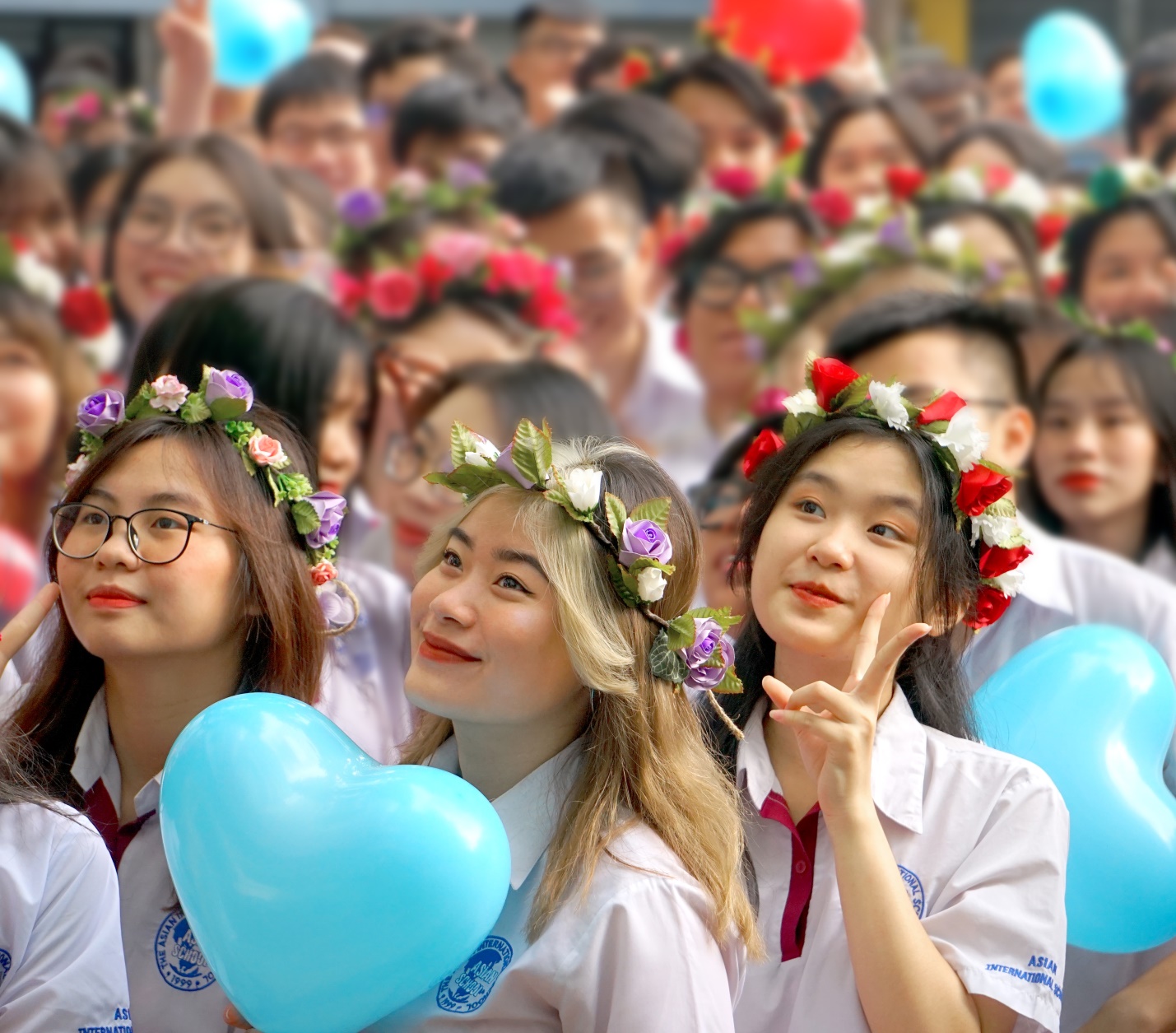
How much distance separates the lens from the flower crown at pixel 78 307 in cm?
520

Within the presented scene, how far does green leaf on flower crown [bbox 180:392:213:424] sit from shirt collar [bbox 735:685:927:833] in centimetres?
93

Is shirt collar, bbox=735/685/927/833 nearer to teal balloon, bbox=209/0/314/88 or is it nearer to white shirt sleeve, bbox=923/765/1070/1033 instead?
white shirt sleeve, bbox=923/765/1070/1033

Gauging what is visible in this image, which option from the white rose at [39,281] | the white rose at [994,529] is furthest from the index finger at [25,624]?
the white rose at [39,281]

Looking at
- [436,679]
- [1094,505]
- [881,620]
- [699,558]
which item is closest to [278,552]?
[436,679]

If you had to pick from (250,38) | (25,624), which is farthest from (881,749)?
(250,38)

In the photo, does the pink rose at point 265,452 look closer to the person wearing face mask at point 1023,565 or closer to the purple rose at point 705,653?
the purple rose at point 705,653

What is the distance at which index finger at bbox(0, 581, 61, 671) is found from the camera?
2227mm

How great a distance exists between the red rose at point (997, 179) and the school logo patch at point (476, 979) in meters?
5.08

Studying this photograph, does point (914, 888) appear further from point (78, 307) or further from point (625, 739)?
point (78, 307)

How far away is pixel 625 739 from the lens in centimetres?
217

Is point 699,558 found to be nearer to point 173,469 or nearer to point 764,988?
point 764,988

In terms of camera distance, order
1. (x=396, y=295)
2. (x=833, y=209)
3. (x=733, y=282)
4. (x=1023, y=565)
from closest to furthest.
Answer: (x=1023, y=565) → (x=396, y=295) → (x=733, y=282) → (x=833, y=209)

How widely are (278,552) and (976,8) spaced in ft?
36.7

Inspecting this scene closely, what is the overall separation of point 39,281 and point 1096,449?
10.6ft
